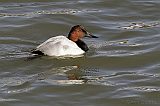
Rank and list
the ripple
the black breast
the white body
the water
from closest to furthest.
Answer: the water
the ripple
the white body
the black breast

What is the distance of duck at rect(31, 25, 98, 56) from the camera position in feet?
34.6

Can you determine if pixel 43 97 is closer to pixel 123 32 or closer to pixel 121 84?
pixel 121 84

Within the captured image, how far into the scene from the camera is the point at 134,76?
9484 mm

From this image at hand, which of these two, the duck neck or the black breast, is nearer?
the black breast

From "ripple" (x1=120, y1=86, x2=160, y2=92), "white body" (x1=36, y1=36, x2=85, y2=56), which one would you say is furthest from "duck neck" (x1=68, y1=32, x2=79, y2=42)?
"ripple" (x1=120, y1=86, x2=160, y2=92)

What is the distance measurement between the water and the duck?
13 cm

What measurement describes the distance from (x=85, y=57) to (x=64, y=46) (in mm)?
420

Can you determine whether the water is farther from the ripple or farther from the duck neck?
the duck neck

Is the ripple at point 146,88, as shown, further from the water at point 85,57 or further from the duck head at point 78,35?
the duck head at point 78,35

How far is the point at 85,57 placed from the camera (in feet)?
35.1

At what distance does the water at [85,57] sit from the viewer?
28.6 feet

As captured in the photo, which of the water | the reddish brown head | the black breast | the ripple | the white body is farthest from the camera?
the reddish brown head

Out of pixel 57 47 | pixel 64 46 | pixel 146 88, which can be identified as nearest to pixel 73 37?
pixel 64 46

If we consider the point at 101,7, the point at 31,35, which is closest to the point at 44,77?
the point at 31,35
